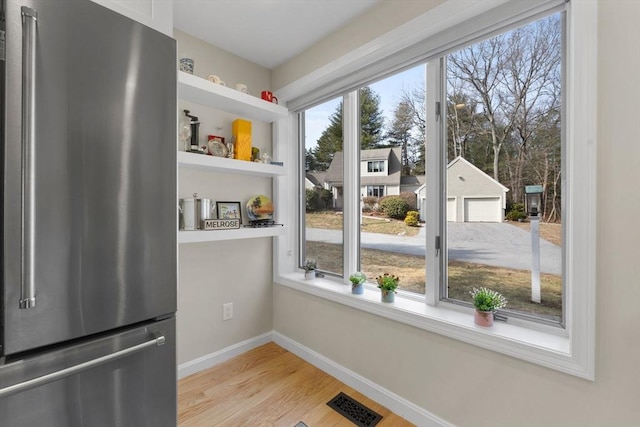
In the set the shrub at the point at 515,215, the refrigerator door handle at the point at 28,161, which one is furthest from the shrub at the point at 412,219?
the refrigerator door handle at the point at 28,161

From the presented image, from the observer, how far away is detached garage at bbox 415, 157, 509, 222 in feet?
4.89

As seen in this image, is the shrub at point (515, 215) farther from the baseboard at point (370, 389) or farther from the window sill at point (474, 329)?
the baseboard at point (370, 389)

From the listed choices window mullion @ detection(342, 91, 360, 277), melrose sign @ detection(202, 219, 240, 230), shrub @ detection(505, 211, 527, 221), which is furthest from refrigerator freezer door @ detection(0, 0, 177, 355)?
shrub @ detection(505, 211, 527, 221)

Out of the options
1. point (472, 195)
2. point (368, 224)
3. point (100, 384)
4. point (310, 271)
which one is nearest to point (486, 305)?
point (472, 195)

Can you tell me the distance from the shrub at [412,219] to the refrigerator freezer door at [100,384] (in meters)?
1.40

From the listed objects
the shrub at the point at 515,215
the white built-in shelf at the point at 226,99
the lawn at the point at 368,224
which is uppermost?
the white built-in shelf at the point at 226,99

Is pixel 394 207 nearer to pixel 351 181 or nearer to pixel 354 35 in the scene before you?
pixel 351 181

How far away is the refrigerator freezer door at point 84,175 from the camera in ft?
2.54

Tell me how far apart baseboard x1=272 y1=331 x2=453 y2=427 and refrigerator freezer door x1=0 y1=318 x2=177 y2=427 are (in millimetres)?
1143

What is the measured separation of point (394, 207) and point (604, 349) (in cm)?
115

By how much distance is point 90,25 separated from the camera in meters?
0.89

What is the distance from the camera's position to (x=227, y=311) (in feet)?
7.32

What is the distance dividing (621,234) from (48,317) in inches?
74.4

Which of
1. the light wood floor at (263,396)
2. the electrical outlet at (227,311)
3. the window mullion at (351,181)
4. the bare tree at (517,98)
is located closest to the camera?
the bare tree at (517,98)
